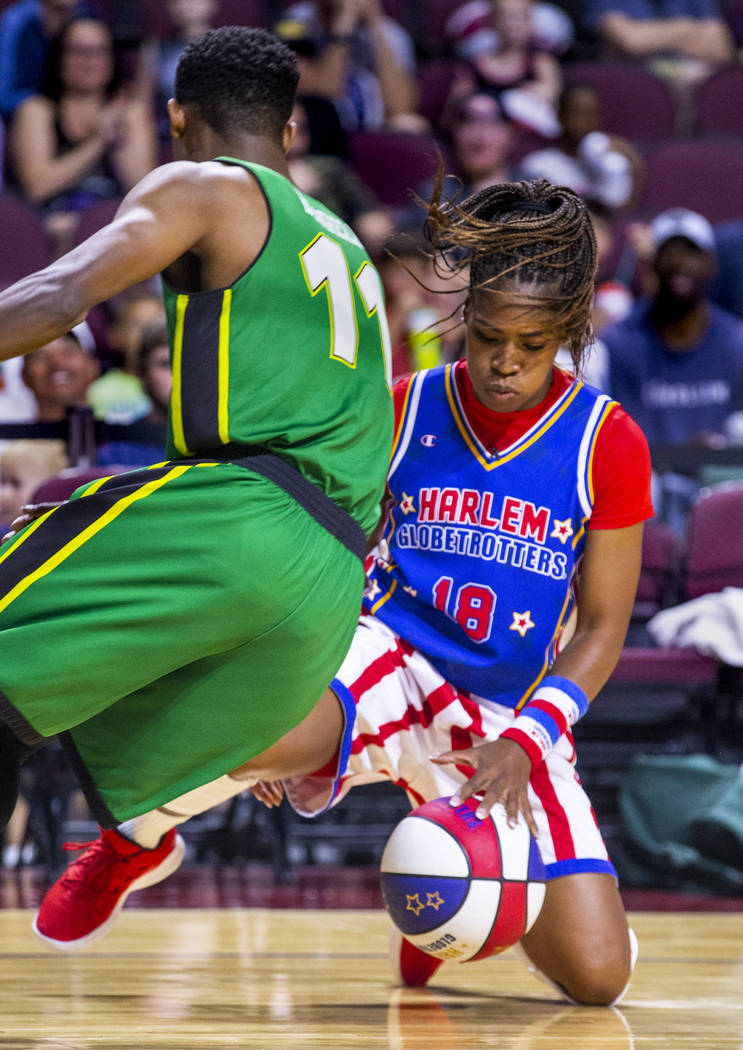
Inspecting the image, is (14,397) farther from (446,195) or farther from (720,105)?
(720,105)

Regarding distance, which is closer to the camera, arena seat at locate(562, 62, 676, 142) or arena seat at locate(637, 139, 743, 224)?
arena seat at locate(637, 139, 743, 224)

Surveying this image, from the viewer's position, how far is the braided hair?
101 inches

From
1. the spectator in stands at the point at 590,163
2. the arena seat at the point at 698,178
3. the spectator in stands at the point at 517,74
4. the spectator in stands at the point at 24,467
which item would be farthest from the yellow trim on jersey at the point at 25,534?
the spectator in stands at the point at 517,74

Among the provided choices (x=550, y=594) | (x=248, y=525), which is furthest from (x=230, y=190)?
(x=550, y=594)

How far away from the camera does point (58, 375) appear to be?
5.09m

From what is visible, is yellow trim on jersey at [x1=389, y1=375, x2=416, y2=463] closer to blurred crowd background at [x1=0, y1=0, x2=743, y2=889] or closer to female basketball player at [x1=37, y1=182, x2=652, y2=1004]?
female basketball player at [x1=37, y1=182, x2=652, y2=1004]

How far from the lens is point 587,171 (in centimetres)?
701

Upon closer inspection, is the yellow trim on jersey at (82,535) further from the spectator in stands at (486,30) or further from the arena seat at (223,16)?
the spectator in stands at (486,30)

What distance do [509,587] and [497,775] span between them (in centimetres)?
41

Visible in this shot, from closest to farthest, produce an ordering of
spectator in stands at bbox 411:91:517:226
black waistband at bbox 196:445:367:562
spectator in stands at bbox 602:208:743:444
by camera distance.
Answer: 1. black waistband at bbox 196:445:367:562
2. spectator in stands at bbox 602:208:743:444
3. spectator in stands at bbox 411:91:517:226

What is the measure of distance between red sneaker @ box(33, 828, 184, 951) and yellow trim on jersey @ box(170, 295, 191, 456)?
0.86 metres

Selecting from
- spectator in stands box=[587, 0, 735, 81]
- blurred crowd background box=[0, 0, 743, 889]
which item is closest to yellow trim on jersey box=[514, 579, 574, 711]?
blurred crowd background box=[0, 0, 743, 889]

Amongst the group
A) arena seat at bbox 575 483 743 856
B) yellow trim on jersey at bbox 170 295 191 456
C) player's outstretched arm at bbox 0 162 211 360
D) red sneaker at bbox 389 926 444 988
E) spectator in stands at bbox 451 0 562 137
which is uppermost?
player's outstretched arm at bbox 0 162 211 360

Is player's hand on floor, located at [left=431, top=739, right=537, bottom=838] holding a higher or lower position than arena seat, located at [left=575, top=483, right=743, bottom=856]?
higher
